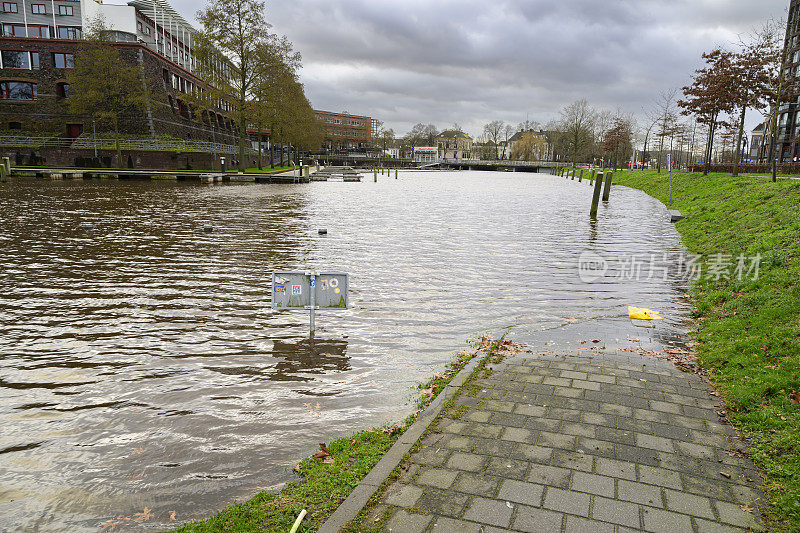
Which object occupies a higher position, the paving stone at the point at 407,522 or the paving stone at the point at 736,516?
the paving stone at the point at 736,516

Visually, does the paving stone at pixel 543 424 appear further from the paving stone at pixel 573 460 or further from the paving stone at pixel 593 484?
the paving stone at pixel 593 484

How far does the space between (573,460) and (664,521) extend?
0.82 meters

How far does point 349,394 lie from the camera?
19.7ft

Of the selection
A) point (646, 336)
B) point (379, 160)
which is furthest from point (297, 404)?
point (379, 160)

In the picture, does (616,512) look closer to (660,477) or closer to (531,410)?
(660,477)

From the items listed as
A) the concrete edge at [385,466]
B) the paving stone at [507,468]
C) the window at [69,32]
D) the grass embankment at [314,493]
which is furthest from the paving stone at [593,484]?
the window at [69,32]

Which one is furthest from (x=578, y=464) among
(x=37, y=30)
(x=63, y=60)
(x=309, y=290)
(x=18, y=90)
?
(x=37, y=30)

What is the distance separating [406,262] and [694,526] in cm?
1072

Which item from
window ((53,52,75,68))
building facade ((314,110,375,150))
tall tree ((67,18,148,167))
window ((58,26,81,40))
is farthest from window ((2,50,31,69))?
building facade ((314,110,375,150))

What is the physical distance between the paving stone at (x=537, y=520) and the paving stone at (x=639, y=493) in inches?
24.8

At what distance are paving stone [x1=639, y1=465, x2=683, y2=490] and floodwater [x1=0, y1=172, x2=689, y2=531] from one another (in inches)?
97.0

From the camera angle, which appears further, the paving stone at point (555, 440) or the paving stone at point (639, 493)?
the paving stone at point (555, 440)

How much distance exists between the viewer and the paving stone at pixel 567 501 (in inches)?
138

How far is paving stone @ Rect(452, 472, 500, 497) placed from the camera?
3699 millimetres
